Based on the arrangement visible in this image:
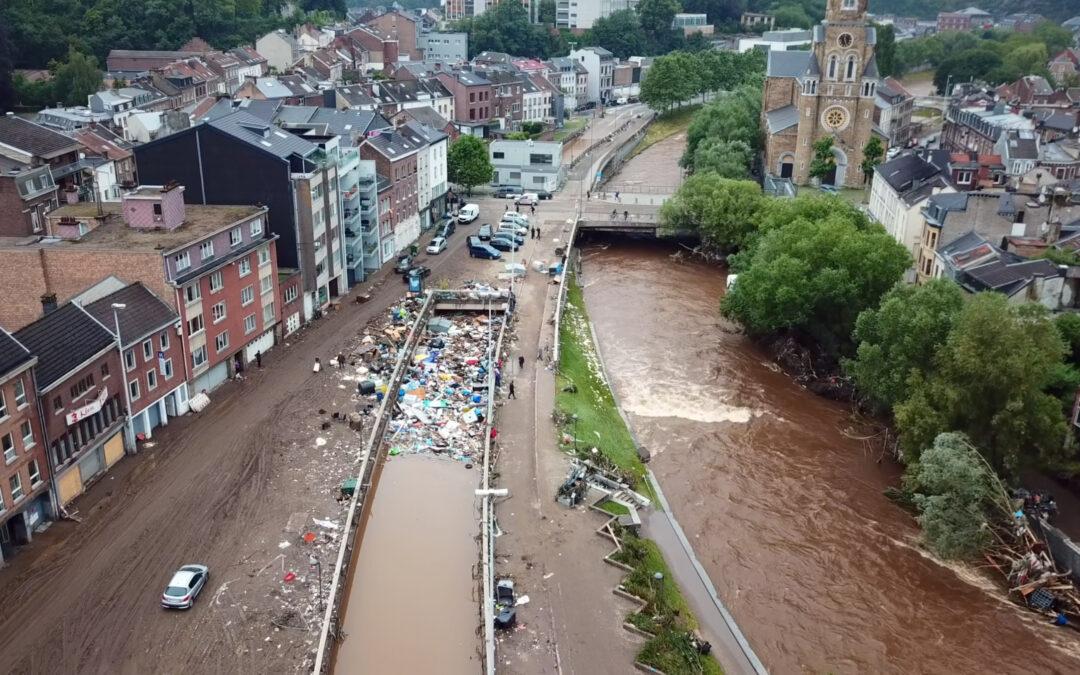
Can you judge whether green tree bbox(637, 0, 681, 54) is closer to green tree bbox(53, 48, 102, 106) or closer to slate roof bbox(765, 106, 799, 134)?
slate roof bbox(765, 106, 799, 134)

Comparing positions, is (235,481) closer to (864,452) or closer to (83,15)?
(864,452)

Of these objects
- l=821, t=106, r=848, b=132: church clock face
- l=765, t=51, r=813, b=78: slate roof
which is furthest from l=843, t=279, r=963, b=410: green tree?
l=765, t=51, r=813, b=78: slate roof

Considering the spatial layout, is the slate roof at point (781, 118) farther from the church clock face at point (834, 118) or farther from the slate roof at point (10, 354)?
the slate roof at point (10, 354)

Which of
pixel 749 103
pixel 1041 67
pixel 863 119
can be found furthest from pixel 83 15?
pixel 1041 67

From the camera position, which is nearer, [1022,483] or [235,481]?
[235,481]

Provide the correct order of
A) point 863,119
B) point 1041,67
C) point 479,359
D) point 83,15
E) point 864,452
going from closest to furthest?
1. point 864,452
2. point 479,359
3. point 863,119
4. point 83,15
5. point 1041,67

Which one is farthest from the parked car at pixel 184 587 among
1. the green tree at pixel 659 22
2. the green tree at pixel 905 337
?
the green tree at pixel 659 22
